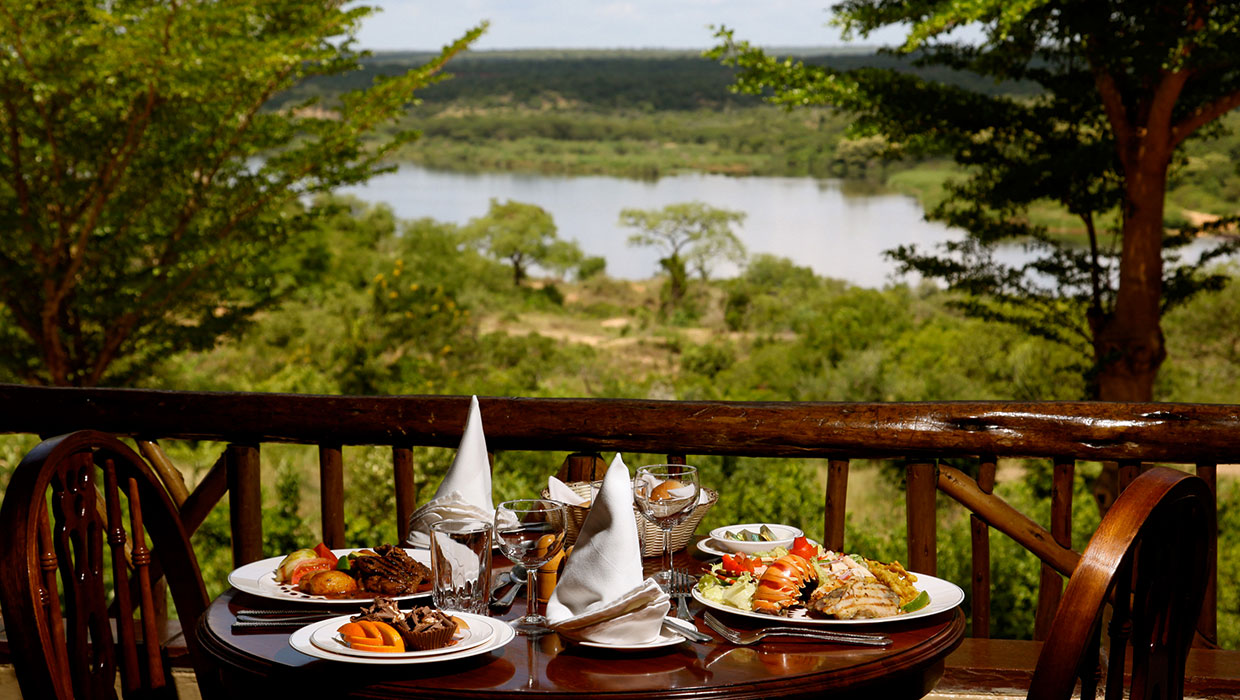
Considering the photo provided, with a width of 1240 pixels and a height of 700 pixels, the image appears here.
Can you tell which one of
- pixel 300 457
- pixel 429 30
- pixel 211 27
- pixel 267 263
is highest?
pixel 429 30

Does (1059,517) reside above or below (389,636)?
below

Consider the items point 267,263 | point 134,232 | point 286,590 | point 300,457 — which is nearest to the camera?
point 286,590

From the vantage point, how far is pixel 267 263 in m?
10.1

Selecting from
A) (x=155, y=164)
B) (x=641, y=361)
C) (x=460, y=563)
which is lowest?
(x=641, y=361)

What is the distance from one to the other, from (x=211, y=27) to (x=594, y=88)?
873 inches

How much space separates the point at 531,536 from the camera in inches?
48.3

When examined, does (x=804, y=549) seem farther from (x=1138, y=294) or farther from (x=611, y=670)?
(x=1138, y=294)

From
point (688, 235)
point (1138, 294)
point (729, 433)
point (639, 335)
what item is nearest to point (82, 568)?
point (729, 433)

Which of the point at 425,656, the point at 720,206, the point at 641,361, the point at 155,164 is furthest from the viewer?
the point at 720,206

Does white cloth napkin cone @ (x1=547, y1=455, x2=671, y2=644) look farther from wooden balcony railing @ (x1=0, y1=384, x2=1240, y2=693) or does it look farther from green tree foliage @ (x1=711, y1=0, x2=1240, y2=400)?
green tree foliage @ (x1=711, y1=0, x2=1240, y2=400)

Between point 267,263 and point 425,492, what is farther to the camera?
A: point 267,263

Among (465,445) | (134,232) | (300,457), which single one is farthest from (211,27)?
(465,445)

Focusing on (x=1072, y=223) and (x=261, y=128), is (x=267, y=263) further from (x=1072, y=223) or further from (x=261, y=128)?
(x=1072, y=223)

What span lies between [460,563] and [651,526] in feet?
1.56
